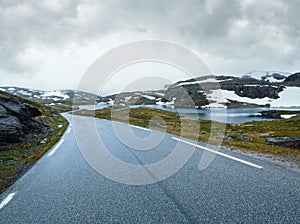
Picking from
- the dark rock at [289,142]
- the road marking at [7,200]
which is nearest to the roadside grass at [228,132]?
the dark rock at [289,142]

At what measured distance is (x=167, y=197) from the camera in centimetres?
502

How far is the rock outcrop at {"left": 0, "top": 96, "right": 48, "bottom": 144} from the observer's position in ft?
48.0

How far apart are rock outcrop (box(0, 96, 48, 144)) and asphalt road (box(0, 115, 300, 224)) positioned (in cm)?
867

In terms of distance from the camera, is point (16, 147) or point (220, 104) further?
point (220, 104)

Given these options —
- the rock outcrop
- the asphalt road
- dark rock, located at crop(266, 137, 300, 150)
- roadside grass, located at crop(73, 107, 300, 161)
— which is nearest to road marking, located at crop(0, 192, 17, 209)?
the asphalt road

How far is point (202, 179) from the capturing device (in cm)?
617

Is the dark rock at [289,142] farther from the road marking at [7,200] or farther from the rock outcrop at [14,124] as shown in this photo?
the rock outcrop at [14,124]

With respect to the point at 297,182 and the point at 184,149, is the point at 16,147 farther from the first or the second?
the point at 297,182

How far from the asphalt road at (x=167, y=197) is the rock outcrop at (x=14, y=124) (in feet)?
28.4

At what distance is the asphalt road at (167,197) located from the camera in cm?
418

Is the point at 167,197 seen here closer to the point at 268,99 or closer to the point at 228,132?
the point at 228,132

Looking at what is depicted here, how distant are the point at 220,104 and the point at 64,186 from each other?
505ft

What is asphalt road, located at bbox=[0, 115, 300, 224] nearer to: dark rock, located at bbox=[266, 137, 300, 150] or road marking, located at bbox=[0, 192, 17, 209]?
road marking, located at bbox=[0, 192, 17, 209]

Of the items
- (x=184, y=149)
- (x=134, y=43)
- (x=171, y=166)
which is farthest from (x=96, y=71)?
(x=171, y=166)
